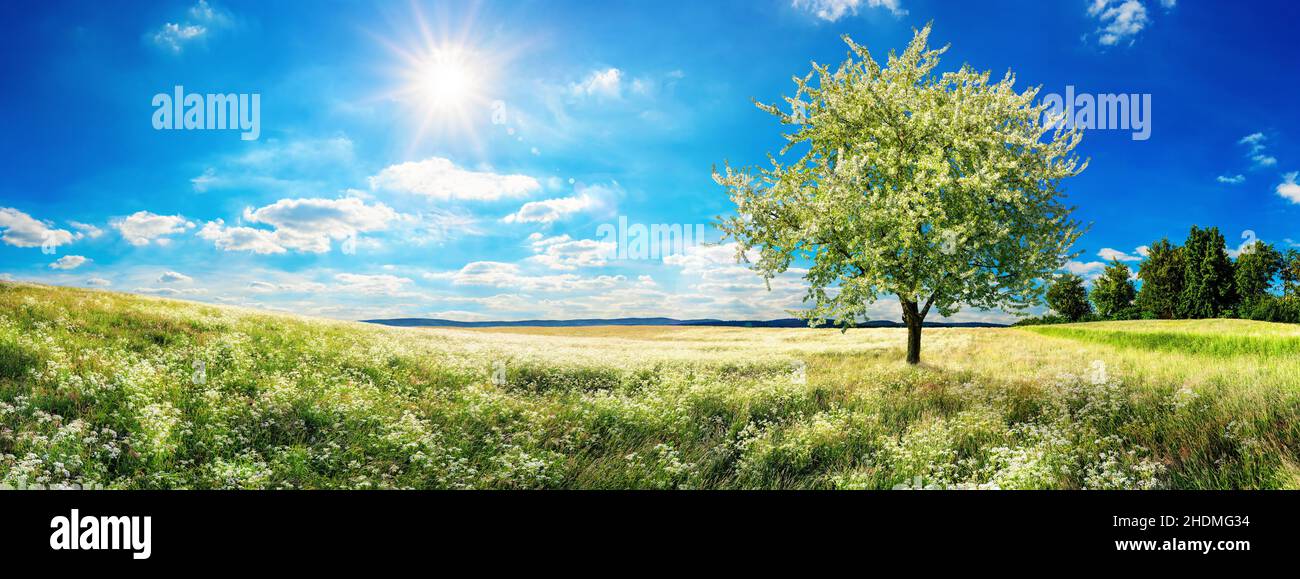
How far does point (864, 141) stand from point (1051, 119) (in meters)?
5.25

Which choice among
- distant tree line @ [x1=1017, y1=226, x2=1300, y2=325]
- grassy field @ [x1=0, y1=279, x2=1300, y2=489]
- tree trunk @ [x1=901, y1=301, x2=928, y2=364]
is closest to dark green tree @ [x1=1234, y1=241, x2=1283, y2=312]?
distant tree line @ [x1=1017, y1=226, x2=1300, y2=325]

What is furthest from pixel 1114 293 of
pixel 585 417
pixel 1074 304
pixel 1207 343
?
pixel 585 417

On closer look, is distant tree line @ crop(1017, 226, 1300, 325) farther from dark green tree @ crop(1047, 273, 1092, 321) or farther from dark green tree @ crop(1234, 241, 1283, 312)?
dark green tree @ crop(1047, 273, 1092, 321)

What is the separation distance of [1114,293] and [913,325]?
40.7 meters

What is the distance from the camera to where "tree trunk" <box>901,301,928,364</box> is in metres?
17.0

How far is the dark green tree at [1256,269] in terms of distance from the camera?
25.4 m

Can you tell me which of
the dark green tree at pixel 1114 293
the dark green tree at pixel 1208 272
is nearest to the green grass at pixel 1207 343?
the dark green tree at pixel 1208 272

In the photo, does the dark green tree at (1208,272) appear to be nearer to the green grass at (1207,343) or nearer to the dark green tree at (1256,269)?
the dark green tree at (1256,269)

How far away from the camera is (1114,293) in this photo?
147ft

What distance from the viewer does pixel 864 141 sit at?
17031 millimetres

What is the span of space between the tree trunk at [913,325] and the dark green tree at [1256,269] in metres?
21.4
